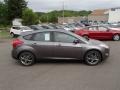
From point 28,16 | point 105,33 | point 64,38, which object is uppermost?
point 28,16

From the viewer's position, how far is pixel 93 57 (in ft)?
30.0

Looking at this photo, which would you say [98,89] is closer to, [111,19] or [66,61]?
[66,61]

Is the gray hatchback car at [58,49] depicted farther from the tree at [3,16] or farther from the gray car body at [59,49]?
the tree at [3,16]

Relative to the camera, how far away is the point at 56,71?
8133 mm

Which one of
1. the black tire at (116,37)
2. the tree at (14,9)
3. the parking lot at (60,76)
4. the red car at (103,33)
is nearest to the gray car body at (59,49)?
the parking lot at (60,76)

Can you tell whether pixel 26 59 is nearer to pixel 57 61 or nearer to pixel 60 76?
pixel 57 61

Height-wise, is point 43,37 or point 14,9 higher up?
point 14,9

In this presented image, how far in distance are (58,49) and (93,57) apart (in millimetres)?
1415

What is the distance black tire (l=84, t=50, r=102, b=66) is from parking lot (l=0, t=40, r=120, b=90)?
0.82 feet

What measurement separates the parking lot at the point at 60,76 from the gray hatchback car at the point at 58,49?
32 centimetres

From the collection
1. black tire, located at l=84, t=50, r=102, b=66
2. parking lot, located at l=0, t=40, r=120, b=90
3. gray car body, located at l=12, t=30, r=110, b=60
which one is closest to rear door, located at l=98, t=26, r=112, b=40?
parking lot, located at l=0, t=40, r=120, b=90

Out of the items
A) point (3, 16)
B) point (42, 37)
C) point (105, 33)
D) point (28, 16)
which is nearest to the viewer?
point (42, 37)

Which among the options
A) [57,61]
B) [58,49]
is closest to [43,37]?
[58,49]

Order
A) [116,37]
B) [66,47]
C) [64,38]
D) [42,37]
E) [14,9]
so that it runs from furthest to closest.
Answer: [14,9], [116,37], [42,37], [64,38], [66,47]
